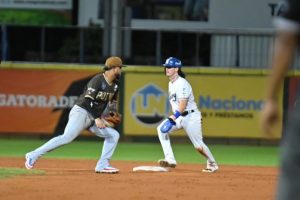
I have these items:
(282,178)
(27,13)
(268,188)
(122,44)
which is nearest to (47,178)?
(268,188)

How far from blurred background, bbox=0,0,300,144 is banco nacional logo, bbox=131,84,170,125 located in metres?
0.02

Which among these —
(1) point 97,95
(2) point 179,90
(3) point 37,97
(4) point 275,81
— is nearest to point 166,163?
(2) point 179,90

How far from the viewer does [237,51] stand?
21.1m

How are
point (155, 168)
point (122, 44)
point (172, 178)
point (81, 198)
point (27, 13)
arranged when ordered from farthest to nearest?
1. point (27, 13)
2. point (122, 44)
3. point (155, 168)
4. point (172, 178)
5. point (81, 198)

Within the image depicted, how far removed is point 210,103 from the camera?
2034 cm

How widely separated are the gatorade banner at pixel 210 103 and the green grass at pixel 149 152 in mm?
417

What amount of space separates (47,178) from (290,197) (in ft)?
23.9

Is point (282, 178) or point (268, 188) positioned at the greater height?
point (282, 178)

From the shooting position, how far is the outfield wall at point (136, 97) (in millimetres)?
20234

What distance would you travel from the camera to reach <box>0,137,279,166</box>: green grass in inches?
671

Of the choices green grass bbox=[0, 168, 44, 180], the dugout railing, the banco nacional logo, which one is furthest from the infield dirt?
the dugout railing

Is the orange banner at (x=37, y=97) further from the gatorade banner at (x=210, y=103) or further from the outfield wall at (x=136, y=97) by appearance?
the gatorade banner at (x=210, y=103)

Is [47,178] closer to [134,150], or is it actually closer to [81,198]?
[81,198]

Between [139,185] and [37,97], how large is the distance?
33.0 feet
